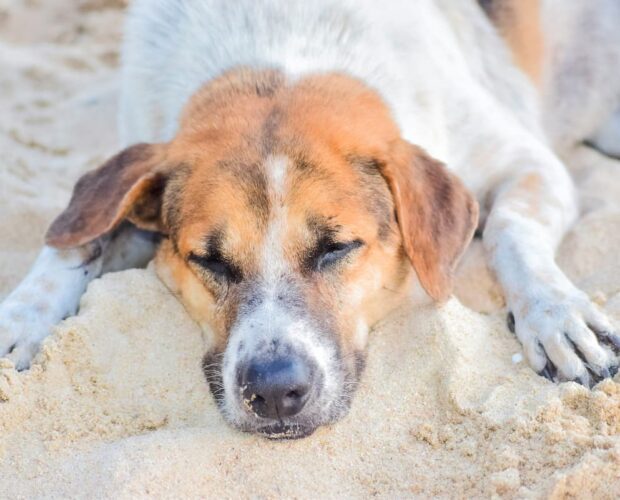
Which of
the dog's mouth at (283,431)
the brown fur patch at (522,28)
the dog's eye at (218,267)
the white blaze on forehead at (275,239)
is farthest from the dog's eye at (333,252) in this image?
the brown fur patch at (522,28)

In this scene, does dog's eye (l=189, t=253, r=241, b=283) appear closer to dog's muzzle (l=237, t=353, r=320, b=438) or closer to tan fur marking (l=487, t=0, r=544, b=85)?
dog's muzzle (l=237, t=353, r=320, b=438)

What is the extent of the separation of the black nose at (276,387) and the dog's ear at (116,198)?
95cm

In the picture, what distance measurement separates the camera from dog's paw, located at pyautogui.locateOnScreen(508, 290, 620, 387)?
131 inches

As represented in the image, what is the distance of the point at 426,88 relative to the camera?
4359 millimetres

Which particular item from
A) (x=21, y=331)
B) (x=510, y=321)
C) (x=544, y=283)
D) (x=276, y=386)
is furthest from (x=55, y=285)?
(x=544, y=283)

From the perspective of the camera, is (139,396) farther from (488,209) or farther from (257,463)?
(488,209)

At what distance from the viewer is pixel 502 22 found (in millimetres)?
5332

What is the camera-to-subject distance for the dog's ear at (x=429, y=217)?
3.61 metres

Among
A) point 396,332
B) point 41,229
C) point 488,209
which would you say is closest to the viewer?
point 396,332

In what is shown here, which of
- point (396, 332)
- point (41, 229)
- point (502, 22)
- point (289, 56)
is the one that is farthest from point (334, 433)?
point (502, 22)

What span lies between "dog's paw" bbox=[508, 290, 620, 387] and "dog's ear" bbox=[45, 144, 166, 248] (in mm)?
1465

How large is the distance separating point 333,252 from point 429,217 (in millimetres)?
423

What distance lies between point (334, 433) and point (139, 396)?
28.1 inches

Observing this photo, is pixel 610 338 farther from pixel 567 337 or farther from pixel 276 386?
pixel 276 386
